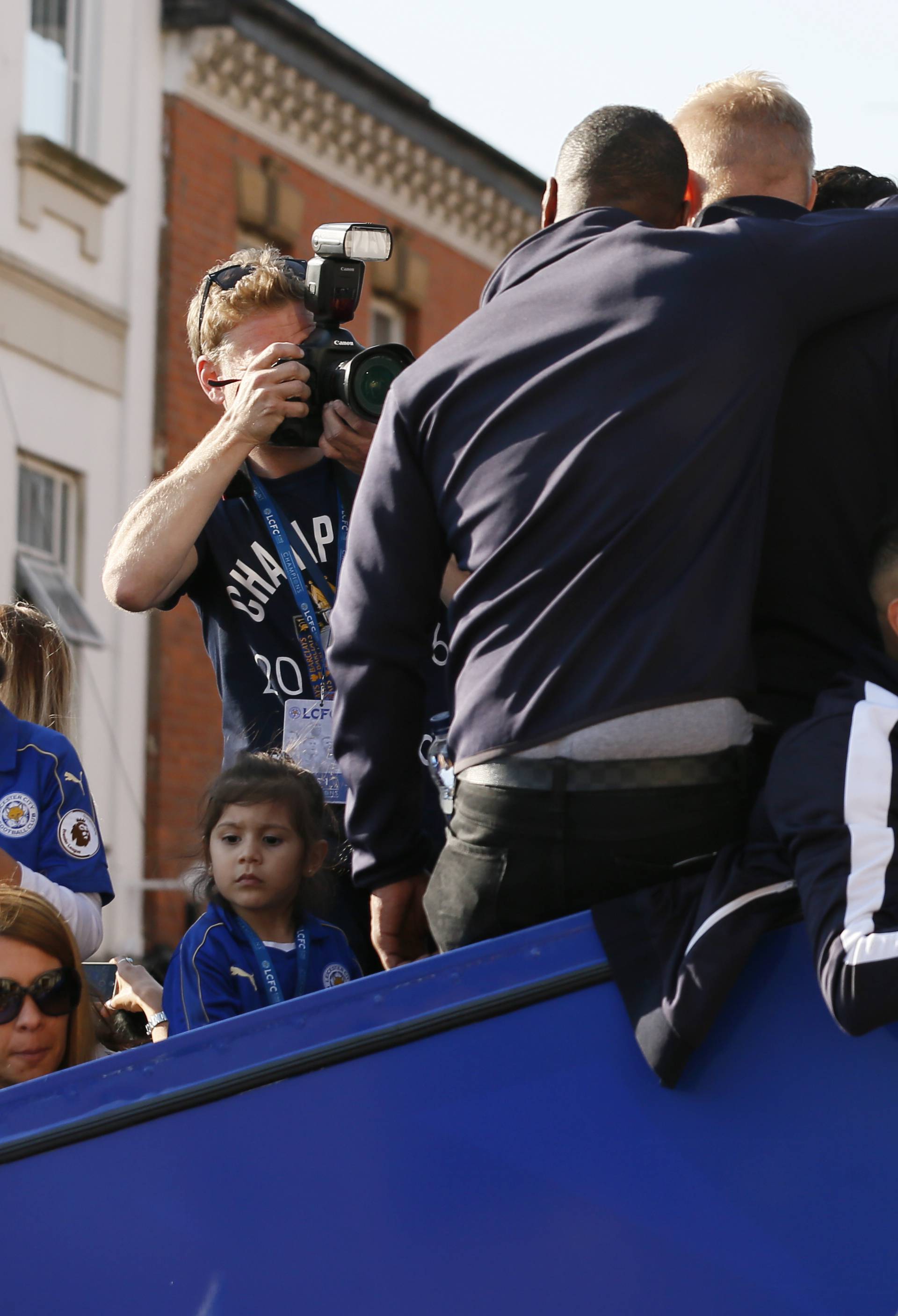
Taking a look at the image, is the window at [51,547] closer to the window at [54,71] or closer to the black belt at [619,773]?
the window at [54,71]

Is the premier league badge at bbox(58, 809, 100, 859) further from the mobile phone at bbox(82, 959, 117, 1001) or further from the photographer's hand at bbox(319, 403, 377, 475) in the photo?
the photographer's hand at bbox(319, 403, 377, 475)

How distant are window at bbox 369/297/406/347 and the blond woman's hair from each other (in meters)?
11.8

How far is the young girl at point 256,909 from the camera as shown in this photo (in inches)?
118

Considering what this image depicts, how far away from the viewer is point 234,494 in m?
3.06

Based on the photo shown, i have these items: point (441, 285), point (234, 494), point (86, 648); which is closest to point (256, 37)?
point (441, 285)

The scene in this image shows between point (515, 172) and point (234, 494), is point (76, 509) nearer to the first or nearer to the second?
point (515, 172)

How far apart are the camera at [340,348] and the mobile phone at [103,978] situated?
3.53 feet

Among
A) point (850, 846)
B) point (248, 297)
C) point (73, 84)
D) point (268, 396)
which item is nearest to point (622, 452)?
point (850, 846)

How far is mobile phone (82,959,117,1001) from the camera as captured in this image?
3.36 m

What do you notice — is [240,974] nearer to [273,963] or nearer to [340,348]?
[273,963]

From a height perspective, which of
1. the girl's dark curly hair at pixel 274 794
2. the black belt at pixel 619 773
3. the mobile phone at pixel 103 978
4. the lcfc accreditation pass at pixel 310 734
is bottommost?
the mobile phone at pixel 103 978

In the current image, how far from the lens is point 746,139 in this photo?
95.7 inches

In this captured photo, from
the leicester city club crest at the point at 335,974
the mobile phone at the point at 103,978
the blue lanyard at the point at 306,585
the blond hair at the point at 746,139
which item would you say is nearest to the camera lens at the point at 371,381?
the blue lanyard at the point at 306,585

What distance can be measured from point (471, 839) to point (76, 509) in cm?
994
